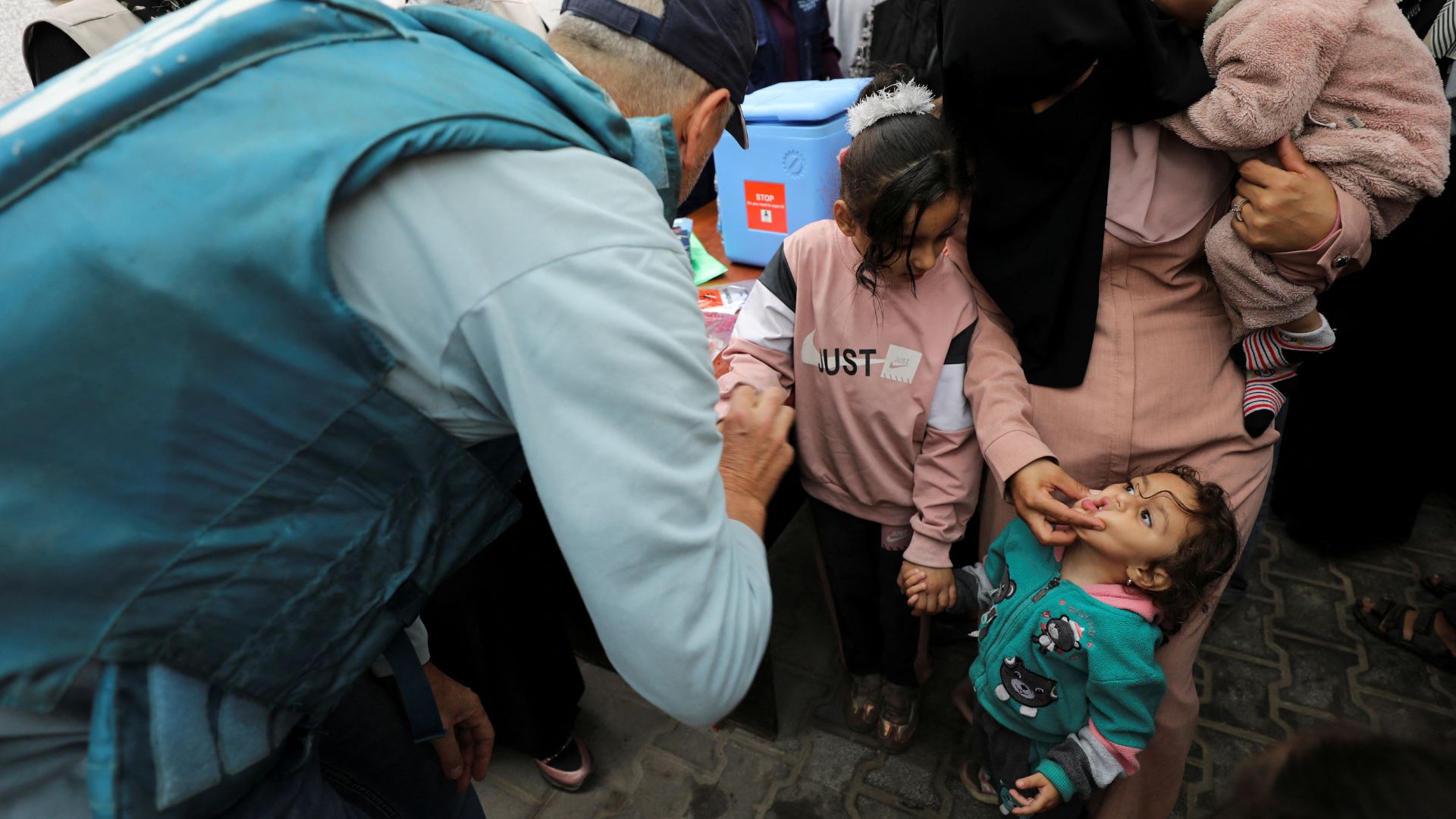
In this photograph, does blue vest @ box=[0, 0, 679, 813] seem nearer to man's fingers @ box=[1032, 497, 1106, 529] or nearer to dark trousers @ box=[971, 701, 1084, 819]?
man's fingers @ box=[1032, 497, 1106, 529]

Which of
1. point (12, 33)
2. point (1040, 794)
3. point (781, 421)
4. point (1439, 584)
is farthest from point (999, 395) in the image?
point (12, 33)

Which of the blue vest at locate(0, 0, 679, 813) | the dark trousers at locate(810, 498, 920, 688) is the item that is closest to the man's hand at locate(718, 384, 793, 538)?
the blue vest at locate(0, 0, 679, 813)

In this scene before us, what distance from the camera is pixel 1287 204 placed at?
52.7 inches

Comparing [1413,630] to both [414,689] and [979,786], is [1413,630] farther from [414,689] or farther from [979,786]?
[414,689]

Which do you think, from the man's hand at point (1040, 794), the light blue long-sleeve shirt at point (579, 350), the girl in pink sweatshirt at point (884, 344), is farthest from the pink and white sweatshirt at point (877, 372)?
the light blue long-sleeve shirt at point (579, 350)

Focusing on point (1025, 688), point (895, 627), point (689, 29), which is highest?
point (689, 29)

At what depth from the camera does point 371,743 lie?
119 cm

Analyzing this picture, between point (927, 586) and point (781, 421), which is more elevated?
point (781, 421)

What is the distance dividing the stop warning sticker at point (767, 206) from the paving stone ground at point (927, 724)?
1502 mm

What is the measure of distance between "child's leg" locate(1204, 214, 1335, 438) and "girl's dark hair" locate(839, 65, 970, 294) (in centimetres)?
Answer: 53

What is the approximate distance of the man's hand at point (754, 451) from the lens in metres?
1.08

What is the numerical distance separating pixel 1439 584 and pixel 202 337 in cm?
365

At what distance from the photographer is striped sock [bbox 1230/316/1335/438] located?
1.50 metres

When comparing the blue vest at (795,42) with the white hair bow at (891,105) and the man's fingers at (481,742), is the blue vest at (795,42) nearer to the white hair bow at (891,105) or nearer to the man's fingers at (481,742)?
the white hair bow at (891,105)
